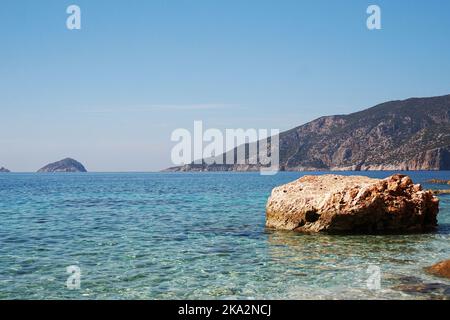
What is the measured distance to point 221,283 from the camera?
41.3 ft

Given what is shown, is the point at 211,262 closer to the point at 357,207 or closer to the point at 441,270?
the point at 441,270

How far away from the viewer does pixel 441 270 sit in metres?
13.1

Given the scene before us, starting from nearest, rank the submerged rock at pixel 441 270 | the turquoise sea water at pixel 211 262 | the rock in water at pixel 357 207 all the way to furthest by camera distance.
→ the turquoise sea water at pixel 211 262
the submerged rock at pixel 441 270
the rock in water at pixel 357 207

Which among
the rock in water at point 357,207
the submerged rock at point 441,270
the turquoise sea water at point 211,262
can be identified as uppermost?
the rock in water at point 357,207

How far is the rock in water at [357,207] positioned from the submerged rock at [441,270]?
796 cm

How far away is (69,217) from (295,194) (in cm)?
1726

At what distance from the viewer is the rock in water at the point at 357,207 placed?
21594 millimetres

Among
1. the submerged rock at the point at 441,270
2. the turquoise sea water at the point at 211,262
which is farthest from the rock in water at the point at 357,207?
the submerged rock at the point at 441,270

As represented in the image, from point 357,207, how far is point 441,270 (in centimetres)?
838

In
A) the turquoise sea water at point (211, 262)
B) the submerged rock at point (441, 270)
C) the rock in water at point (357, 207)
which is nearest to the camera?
the turquoise sea water at point (211, 262)

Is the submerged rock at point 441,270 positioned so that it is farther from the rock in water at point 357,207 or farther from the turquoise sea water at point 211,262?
the rock in water at point 357,207

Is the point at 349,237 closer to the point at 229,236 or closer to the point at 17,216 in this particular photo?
the point at 229,236

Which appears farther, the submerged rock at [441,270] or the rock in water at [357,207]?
the rock in water at [357,207]

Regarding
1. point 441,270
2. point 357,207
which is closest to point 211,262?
point 441,270
